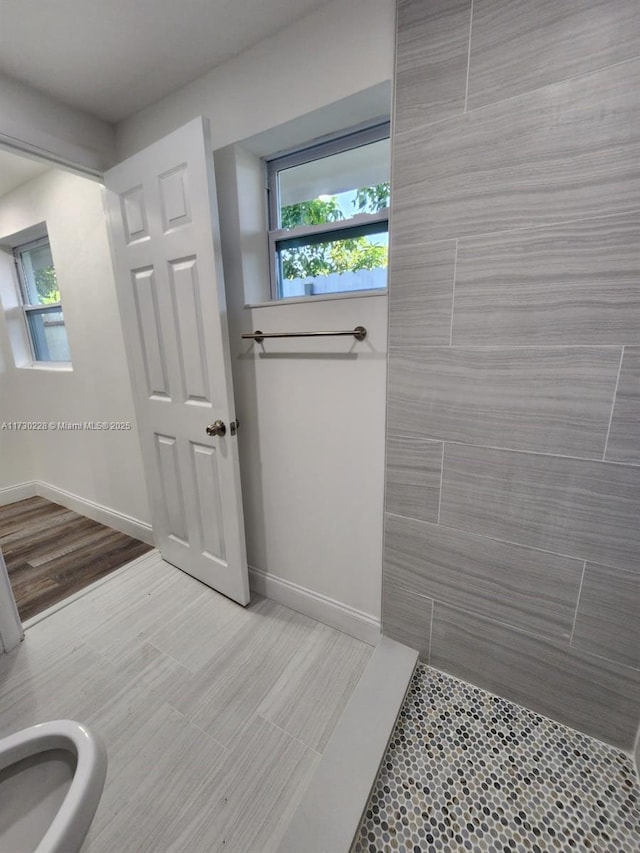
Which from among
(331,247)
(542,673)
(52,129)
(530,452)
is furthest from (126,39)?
(542,673)

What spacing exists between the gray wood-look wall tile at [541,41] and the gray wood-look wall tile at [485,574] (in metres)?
1.27

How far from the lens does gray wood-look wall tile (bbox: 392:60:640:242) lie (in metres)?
0.83

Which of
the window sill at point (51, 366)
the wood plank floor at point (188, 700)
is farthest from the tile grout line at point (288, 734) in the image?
the window sill at point (51, 366)

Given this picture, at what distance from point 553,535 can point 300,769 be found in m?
1.07

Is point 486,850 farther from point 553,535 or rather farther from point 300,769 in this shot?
point 553,535

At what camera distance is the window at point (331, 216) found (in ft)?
4.41

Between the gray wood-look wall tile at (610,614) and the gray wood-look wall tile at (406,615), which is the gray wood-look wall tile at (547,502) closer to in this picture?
the gray wood-look wall tile at (610,614)

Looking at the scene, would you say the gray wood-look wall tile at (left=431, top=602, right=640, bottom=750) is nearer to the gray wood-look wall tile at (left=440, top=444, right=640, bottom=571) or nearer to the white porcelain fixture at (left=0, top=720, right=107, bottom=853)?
the gray wood-look wall tile at (left=440, top=444, right=640, bottom=571)

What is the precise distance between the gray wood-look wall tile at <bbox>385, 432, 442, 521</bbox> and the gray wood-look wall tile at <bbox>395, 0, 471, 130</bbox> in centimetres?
97

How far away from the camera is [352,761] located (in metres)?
1.07

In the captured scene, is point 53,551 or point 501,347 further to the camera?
point 53,551

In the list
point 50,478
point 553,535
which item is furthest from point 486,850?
point 50,478

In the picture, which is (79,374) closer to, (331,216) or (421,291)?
(331,216)

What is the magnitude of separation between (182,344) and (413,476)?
3.76ft
